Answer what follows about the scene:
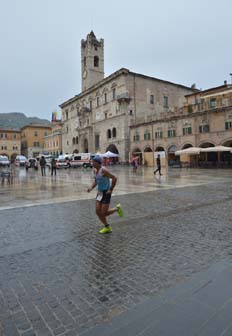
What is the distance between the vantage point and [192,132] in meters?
33.4

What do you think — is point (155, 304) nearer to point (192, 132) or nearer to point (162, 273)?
point (162, 273)

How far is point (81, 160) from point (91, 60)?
31310 millimetres

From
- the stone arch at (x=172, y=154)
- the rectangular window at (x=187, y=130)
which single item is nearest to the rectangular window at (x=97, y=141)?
the stone arch at (x=172, y=154)

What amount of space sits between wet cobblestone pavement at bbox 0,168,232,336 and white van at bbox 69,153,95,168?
30.1 metres

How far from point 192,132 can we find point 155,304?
109 ft

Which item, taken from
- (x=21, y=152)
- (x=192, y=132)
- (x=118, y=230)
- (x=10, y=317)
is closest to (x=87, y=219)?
(x=118, y=230)

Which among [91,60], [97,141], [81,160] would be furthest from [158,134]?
[91,60]

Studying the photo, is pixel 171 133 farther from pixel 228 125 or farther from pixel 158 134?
pixel 228 125

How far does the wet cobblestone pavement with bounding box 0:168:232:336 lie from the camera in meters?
2.52

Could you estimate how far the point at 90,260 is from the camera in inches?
150

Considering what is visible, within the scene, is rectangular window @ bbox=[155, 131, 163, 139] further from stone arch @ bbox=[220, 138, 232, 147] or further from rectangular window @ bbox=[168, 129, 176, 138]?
stone arch @ bbox=[220, 138, 232, 147]

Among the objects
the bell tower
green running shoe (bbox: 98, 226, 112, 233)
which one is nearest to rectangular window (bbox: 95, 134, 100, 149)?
the bell tower

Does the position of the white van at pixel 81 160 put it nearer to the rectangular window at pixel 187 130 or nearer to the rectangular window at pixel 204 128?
the rectangular window at pixel 187 130

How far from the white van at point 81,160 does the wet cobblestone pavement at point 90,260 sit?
30.1m
